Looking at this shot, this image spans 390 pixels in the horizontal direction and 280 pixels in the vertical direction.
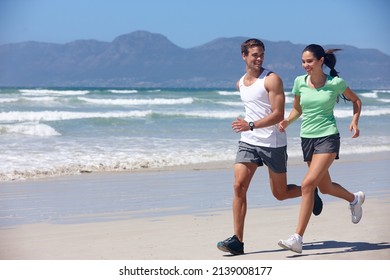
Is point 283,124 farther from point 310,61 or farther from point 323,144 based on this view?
point 310,61

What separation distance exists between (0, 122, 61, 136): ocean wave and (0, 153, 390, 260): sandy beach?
22.1 ft

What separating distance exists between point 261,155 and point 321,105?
1.75 ft

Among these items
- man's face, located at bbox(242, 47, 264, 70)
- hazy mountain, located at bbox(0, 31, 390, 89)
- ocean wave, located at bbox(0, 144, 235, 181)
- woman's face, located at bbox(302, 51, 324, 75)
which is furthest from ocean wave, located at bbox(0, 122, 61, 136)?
hazy mountain, located at bbox(0, 31, 390, 89)

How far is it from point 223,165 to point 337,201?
165 inches

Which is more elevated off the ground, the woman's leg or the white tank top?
the white tank top

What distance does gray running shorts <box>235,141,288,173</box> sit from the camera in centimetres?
527

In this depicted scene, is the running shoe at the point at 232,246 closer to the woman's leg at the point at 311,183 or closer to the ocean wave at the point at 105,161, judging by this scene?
the woman's leg at the point at 311,183

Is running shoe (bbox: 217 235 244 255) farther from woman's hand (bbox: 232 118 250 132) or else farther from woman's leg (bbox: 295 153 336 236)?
woman's hand (bbox: 232 118 250 132)

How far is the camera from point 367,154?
13547mm

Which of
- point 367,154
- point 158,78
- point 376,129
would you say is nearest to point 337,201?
point 367,154

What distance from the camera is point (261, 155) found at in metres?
5.27

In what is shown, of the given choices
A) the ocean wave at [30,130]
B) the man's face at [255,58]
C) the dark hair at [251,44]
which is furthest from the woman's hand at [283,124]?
the ocean wave at [30,130]

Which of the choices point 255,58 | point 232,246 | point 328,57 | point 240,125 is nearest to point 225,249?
point 232,246
